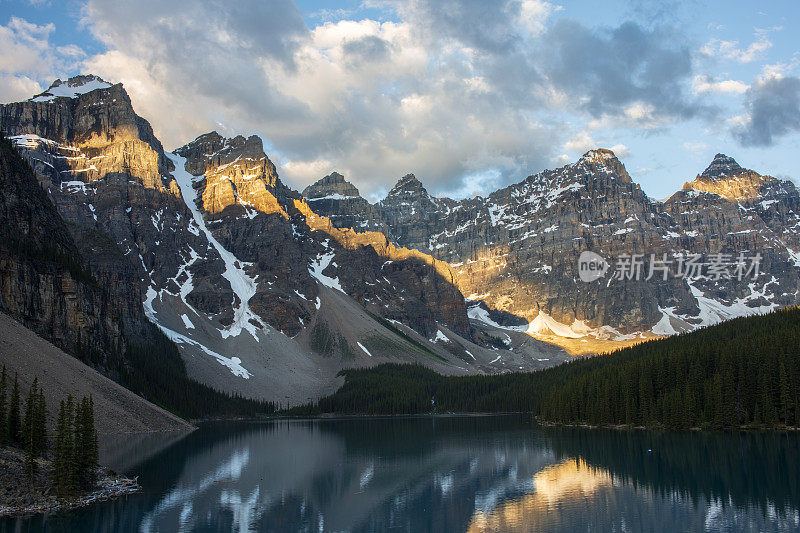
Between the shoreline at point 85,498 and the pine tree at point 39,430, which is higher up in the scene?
the pine tree at point 39,430

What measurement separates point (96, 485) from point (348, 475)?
23.8 meters

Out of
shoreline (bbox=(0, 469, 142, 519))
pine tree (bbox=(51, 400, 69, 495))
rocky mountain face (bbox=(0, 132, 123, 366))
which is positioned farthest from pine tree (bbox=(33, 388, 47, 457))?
rocky mountain face (bbox=(0, 132, 123, 366))

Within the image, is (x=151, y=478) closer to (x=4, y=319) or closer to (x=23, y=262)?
(x=4, y=319)

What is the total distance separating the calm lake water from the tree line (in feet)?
10.6

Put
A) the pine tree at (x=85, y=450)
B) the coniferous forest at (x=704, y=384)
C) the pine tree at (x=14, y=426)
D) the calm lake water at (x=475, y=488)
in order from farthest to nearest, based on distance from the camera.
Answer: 1. the coniferous forest at (x=704, y=384)
2. the pine tree at (x=14, y=426)
3. the pine tree at (x=85, y=450)
4. the calm lake water at (x=475, y=488)

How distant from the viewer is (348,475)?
222 feet

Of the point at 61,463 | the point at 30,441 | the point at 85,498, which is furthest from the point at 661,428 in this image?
the point at 30,441

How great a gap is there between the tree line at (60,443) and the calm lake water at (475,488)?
3244 mm

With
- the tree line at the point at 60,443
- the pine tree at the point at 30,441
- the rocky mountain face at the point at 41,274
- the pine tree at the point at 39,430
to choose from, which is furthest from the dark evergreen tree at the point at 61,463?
the rocky mountain face at the point at 41,274

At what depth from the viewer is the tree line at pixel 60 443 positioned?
4797cm

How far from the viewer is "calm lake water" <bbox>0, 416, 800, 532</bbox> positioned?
44.6m

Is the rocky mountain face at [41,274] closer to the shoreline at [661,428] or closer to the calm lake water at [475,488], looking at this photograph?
the calm lake water at [475,488]

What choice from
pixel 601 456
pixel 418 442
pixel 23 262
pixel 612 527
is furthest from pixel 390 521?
pixel 23 262

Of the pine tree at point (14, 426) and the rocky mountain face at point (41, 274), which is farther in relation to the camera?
the rocky mountain face at point (41, 274)
